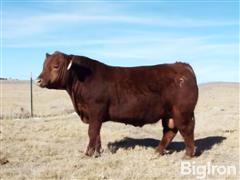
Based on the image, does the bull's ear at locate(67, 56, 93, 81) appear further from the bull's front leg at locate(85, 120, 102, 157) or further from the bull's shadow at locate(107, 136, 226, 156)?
the bull's shadow at locate(107, 136, 226, 156)

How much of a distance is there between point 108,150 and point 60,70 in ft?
6.89

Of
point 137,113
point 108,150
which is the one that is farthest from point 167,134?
point 108,150

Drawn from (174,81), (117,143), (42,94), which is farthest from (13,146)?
(42,94)

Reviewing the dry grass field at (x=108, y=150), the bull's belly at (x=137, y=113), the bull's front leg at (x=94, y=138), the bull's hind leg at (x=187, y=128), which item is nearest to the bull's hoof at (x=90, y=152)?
the bull's front leg at (x=94, y=138)

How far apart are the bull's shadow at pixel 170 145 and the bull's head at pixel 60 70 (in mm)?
1856

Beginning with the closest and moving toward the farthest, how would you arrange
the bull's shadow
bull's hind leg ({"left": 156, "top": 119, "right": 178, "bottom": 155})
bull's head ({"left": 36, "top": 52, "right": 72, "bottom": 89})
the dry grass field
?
the dry grass field, bull's head ({"left": 36, "top": 52, "right": 72, "bottom": 89}), bull's hind leg ({"left": 156, "top": 119, "right": 178, "bottom": 155}), the bull's shadow

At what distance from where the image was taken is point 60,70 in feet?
34.5

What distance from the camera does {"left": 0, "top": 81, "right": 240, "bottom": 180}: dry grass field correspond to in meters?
8.82

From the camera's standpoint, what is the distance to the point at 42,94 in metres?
37.2

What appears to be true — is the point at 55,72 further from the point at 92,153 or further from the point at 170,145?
the point at 170,145

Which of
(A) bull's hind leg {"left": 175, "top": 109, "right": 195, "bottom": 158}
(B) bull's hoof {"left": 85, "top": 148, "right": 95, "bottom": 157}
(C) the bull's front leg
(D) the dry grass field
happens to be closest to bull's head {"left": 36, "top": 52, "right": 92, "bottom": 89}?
(C) the bull's front leg

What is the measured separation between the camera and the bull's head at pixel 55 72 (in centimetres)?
1045

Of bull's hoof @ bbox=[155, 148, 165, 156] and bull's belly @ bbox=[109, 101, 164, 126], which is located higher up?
bull's belly @ bbox=[109, 101, 164, 126]

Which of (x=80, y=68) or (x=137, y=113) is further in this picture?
(x=80, y=68)
